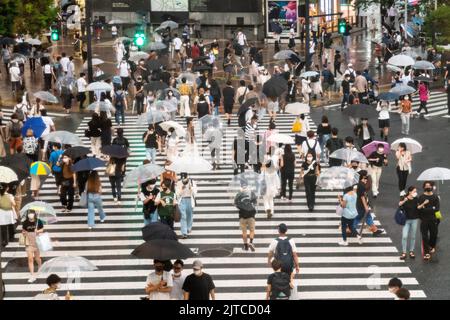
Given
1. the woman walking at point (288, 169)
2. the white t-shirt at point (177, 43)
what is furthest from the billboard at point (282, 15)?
the woman walking at point (288, 169)

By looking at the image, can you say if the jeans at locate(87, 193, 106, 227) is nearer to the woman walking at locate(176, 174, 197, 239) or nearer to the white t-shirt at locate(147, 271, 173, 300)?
the woman walking at locate(176, 174, 197, 239)

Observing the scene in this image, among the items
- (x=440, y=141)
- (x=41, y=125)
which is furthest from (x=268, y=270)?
(x=440, y=141)

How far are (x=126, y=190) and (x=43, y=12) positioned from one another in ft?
74.2

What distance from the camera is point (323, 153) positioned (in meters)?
29.5

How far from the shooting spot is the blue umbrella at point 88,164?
77.2 feet

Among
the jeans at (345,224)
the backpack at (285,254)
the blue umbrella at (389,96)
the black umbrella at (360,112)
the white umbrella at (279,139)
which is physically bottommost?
the jeans at (345,224)

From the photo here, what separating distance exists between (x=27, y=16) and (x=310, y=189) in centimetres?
2526

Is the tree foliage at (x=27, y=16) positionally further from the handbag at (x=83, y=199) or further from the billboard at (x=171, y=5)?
the handbag at (x=83, y=199)

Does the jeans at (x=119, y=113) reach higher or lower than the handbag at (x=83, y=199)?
higher

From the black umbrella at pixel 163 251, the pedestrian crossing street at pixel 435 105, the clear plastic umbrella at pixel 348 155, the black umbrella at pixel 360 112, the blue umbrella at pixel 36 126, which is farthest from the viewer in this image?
the pedestrian crossing street at pixel 435 105

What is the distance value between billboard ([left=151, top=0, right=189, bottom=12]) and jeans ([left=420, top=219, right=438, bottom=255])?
41.3 meters

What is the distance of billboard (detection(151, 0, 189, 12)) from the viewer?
6078cm

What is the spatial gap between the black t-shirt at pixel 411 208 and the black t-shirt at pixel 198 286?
580 centimetres

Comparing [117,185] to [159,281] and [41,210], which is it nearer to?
[41,210]
